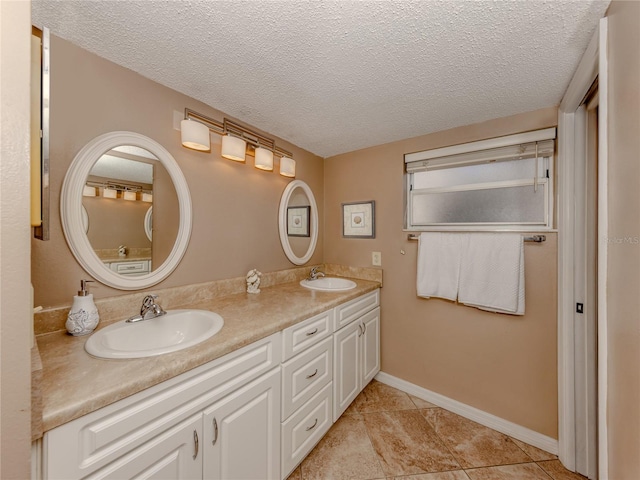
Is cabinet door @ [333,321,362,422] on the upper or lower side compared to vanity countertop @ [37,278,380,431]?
lower

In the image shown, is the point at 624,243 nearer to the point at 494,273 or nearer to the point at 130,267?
the point at 494,273

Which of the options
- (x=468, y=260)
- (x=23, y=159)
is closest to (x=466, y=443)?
(x=468, y=260)

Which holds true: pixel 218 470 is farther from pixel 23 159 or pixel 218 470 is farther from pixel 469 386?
pixel 469 386

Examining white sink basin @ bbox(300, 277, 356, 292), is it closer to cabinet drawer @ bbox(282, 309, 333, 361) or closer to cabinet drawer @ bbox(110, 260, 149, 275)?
cabinet drawer @ bbox(282, 309, 333, 361)

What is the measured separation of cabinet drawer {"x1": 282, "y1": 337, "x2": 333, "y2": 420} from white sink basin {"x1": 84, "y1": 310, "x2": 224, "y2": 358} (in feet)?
1.48

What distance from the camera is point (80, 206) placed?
1.08 m

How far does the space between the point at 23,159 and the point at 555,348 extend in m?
2.43

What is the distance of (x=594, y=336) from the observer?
130 cm

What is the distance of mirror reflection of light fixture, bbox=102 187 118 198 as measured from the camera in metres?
1.18

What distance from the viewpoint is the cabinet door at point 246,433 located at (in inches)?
35.8

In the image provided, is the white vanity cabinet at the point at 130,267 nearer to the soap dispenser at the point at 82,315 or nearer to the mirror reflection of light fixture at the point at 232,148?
the soap dispenser at the point at 82,315

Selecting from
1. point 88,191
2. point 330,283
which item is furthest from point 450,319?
point 88,191

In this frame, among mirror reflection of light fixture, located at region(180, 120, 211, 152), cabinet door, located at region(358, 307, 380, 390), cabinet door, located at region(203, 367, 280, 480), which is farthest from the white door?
mirror reflection of light fixture, located at region(180, 120, 211, 152)

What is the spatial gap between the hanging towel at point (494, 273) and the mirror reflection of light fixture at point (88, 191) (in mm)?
Answer: 2215
